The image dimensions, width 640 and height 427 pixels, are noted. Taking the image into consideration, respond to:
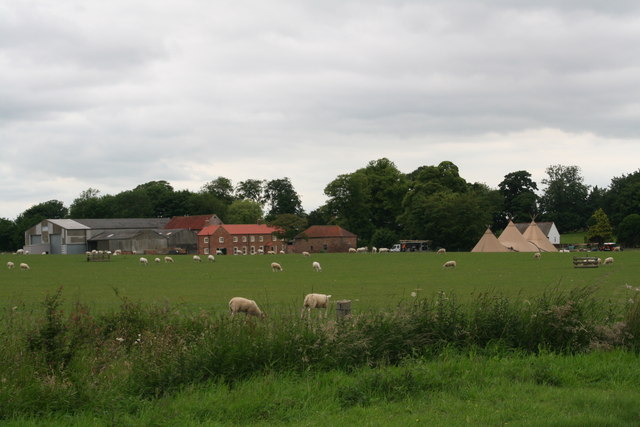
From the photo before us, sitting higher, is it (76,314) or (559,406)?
(76,314)

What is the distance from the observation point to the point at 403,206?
11694cm

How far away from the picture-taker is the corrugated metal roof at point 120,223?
13838 centimetres

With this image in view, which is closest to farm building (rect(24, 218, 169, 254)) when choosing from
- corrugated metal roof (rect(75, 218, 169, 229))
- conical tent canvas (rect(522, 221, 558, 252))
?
corrugated metal roof (rect(75, 218, 169, 229))

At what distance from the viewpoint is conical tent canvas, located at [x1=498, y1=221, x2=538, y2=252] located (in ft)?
291

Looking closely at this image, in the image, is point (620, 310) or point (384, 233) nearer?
point (620, 310)

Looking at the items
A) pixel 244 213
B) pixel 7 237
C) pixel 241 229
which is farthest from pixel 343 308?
pixel 7 237

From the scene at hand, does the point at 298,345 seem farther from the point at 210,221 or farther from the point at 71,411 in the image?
the point at 210,221

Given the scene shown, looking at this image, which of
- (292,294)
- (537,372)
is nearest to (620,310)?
(537,372)

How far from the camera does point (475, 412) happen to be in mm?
7684

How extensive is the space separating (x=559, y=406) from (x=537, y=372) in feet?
4.50

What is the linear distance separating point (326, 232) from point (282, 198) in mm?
50698

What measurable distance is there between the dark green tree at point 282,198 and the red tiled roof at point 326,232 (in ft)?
133

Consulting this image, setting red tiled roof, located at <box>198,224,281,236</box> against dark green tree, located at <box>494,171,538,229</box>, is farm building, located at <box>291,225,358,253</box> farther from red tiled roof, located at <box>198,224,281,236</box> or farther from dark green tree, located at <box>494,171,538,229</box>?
dark green tree, located at <box>494,171,538,229</box>

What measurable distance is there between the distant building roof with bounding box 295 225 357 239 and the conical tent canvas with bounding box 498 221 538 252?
3724 centimetres
